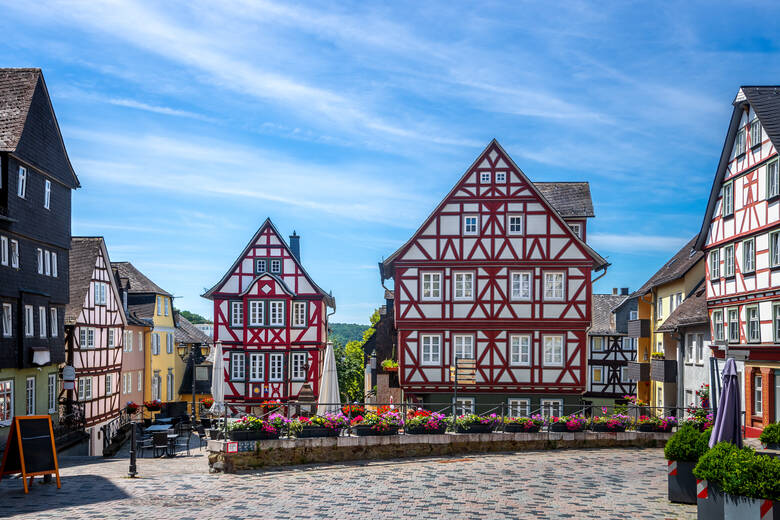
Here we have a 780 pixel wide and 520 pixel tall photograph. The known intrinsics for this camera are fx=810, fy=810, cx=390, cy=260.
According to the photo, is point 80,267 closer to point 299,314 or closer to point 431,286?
point 299,314

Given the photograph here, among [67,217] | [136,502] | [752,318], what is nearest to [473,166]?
[752,318]

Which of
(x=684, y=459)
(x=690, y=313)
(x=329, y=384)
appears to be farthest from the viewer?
(x=690, y=313)

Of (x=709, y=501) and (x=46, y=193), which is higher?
(x=46, y=193)

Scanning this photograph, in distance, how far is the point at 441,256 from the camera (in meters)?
A: 33.7

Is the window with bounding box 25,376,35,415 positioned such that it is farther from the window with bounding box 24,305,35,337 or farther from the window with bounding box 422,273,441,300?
the window with bounding box 422,273,441,300

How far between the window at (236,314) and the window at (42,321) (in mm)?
12431

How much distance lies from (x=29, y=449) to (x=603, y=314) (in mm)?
46453

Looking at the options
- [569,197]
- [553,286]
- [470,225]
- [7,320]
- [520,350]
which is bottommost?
[520,350]

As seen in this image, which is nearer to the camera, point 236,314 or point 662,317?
point 236,314

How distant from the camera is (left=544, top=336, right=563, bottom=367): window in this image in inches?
1304

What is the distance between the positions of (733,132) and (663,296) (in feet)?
46.2

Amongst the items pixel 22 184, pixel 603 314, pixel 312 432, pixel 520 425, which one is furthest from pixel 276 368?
pixel 603 314

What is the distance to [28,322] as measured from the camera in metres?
28.4

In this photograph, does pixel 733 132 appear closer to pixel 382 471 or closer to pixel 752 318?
pixel 752 318
